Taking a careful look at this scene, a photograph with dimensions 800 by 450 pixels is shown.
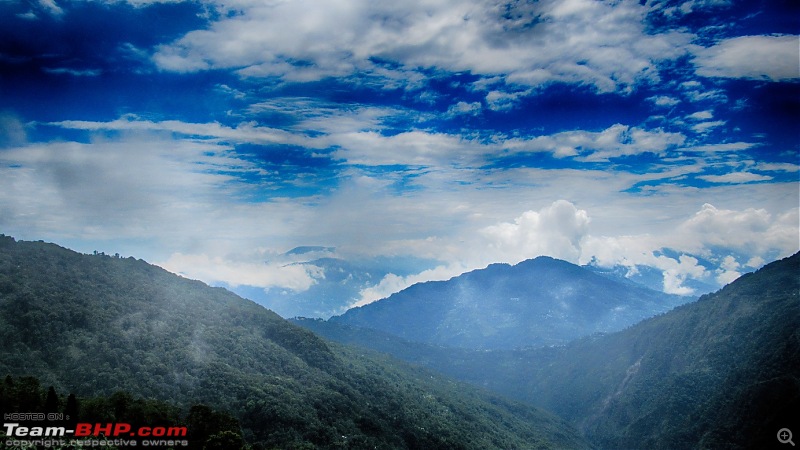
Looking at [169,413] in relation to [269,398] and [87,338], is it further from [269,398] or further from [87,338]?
[87,338]

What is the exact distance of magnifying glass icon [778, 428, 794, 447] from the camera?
143725mm

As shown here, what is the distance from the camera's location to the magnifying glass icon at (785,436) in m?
144

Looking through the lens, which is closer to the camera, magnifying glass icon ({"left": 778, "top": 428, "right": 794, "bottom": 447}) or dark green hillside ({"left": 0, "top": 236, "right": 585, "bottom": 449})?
dark green hillside ({"left": 0, "top": 236, "right": 585, "bottom": 449})

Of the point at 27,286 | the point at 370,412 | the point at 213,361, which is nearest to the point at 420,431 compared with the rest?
the point at 370,412

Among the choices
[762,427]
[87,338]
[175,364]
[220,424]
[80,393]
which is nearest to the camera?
[220,424]

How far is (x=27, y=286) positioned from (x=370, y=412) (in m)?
130

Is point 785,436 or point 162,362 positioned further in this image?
point 162,362

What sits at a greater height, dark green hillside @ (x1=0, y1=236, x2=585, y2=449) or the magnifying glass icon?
dark green hillside @ (x1=0, y1=236, x2=585, y2=449)

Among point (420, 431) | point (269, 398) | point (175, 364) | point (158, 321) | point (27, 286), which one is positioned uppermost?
point (27, 286)

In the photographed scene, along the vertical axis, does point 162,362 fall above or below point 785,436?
above

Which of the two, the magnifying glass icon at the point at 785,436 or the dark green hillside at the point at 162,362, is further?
the magnifying glass icon at the point at 785,436

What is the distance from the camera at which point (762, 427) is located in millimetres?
159750

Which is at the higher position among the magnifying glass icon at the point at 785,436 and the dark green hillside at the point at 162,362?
the dark green hillside at the point at 162,362

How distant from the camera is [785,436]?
146500 millimetres
